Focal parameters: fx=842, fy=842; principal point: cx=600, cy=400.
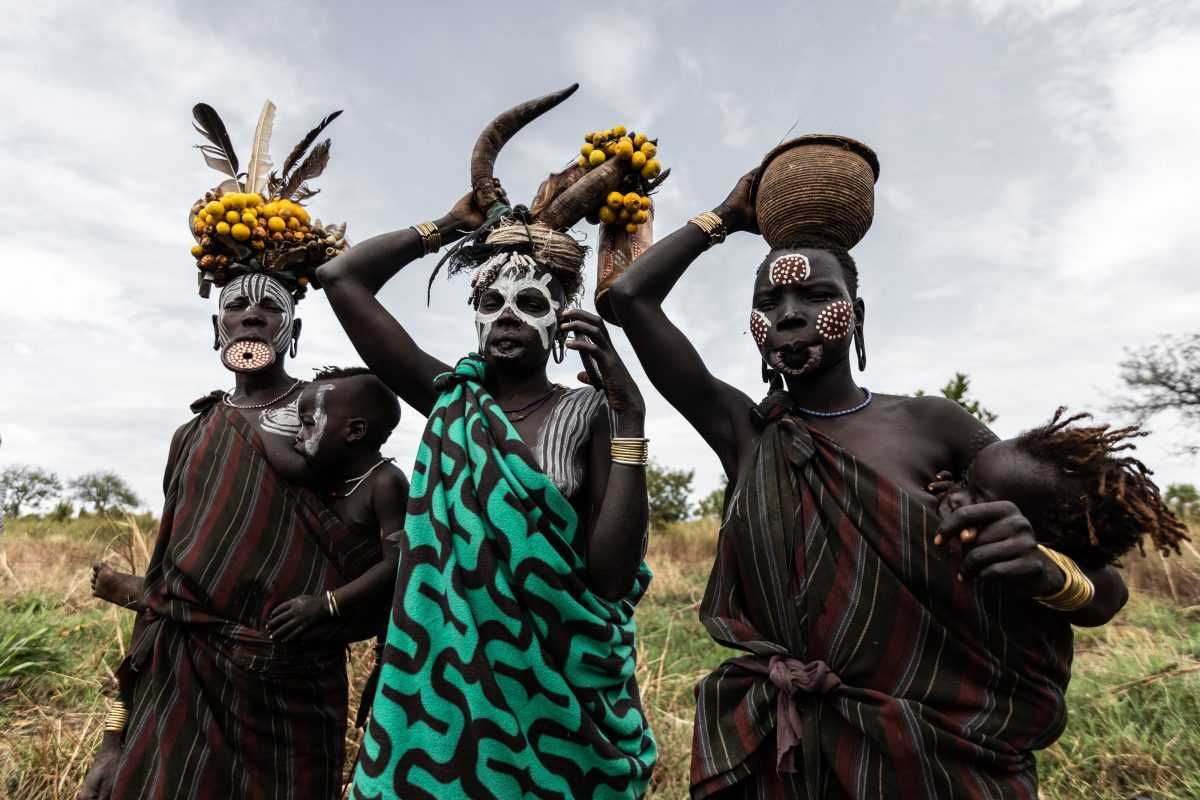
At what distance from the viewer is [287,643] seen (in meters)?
2.87

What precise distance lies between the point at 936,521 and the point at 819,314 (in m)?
0.68

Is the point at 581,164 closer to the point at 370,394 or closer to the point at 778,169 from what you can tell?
the point at 778,169

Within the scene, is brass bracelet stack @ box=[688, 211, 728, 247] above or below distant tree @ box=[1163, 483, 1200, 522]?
below

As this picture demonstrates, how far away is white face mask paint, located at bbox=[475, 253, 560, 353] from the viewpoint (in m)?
2.79

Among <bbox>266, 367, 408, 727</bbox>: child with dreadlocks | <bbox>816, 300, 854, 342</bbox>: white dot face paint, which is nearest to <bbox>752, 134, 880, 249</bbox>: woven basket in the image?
<bbox>816, 300, 854, 342</bbox>: white dot face paint

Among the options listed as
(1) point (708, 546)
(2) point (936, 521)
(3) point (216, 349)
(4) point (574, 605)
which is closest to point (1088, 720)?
(2) point (936, 521)

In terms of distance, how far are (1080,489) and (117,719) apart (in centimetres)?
324

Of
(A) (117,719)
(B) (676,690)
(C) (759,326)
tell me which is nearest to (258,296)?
(A) (117,719)

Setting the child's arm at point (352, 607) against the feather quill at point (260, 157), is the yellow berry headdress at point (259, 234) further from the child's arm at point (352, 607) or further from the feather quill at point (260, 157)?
the child's arm at point (352, 607)

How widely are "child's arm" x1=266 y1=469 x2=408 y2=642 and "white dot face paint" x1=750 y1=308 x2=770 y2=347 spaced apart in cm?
140

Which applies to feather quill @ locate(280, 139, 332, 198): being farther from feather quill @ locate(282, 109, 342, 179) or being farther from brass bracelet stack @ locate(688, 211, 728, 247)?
brass bracelet stack @ locate(688, 211, 728, 247)

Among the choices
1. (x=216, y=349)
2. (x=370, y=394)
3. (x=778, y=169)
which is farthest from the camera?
(x=216, y=349)

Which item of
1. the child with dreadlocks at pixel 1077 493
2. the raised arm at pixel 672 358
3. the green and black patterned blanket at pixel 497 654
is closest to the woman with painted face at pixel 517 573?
the green and black patterned blanket at pixel 497 654

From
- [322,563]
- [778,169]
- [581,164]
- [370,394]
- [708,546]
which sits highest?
[708,546]
